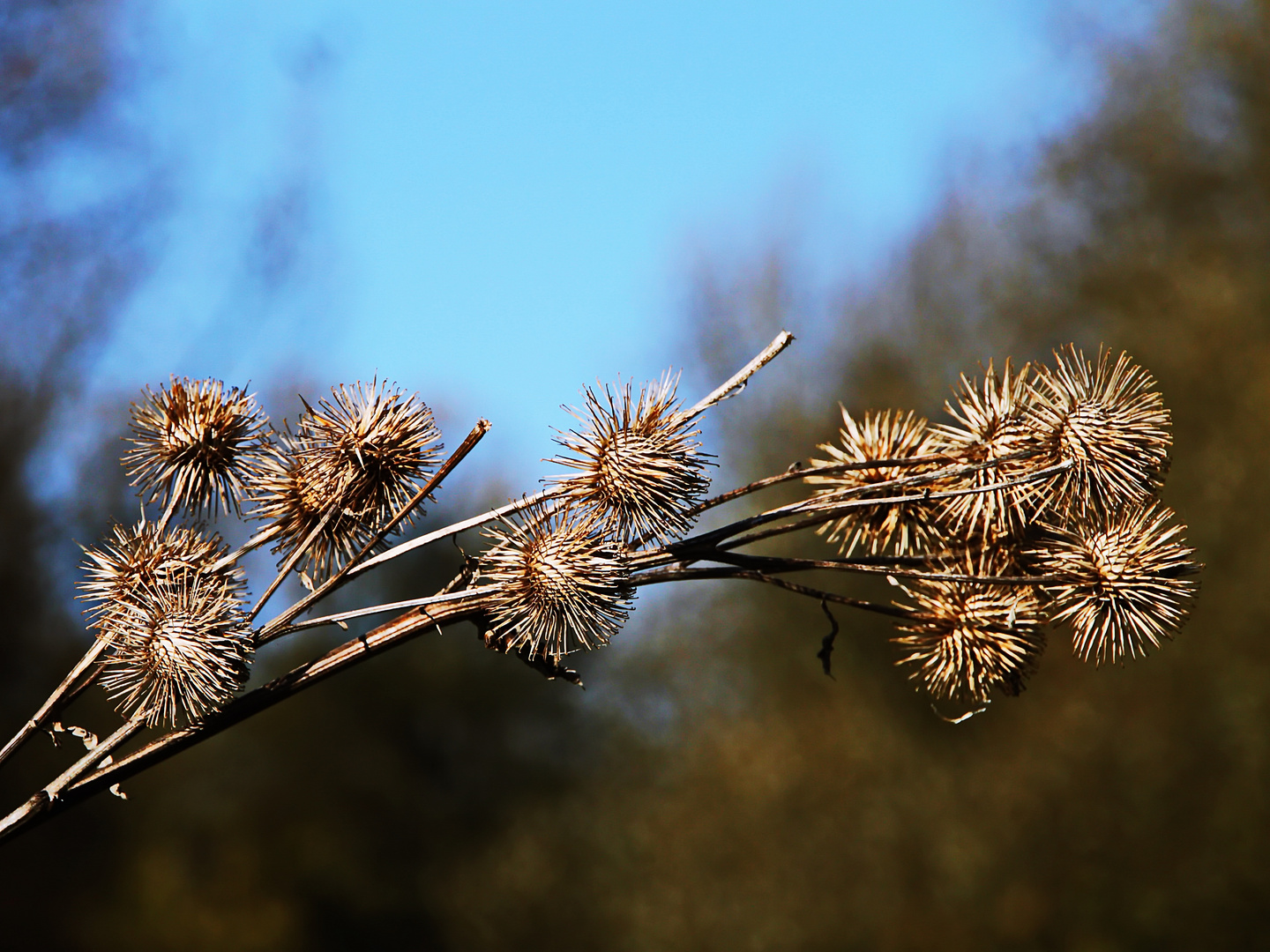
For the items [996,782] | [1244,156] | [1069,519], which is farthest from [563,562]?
[1244,156]

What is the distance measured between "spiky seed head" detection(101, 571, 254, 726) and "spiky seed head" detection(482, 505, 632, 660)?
260mm

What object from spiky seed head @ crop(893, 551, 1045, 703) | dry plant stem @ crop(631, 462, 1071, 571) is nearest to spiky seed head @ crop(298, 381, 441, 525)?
dry plant stem @ crop(631, 462, 1071, 571)

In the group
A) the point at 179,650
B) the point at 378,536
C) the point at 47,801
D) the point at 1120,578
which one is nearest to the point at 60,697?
the point at 47,801

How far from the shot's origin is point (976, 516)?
1.20 meters

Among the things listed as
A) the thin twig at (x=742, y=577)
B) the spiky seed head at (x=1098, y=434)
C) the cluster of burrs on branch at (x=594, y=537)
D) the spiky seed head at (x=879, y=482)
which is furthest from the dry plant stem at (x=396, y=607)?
the spiky seed head at (x=1098, y=434)

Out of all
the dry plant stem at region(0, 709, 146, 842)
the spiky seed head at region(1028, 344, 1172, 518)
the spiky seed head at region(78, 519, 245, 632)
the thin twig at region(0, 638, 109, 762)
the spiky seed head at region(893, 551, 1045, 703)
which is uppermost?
the spiky seed head at region(1028, 344, 1172, 518)

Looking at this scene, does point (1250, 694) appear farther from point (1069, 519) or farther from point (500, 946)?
point (1069, 519)

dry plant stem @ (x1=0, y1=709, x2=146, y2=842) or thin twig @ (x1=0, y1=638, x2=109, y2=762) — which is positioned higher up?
thin twig @ (x1=0, y1=638, x2=109, y2=762)

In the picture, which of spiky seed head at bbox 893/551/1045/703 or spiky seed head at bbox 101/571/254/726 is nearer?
spiky seed head at bbox 101/571/254/726

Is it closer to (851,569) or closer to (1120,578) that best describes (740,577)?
(851,569)

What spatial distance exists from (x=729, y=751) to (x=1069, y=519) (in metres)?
4.63

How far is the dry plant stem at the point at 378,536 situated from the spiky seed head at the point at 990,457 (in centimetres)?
51

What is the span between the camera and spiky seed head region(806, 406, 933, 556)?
1.25 meters

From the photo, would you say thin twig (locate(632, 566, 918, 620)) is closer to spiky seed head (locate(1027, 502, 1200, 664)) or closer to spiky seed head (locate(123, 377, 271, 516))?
spiky seed head (locate(1027, 502, 1200, 664))
